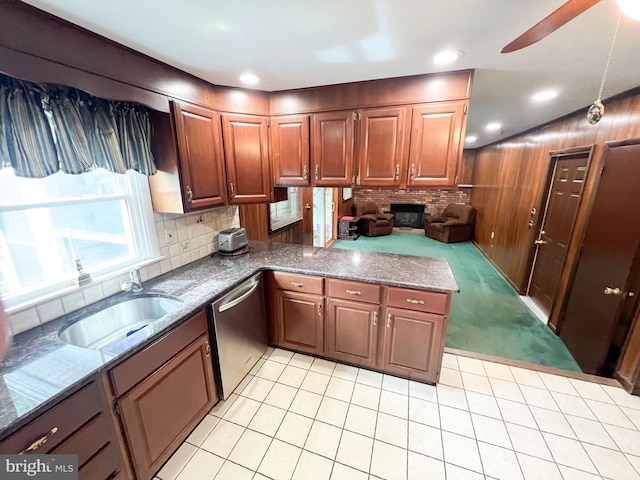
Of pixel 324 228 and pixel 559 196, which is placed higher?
pixel 559 196

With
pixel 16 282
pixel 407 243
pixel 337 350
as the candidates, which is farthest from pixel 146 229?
pixel 407 243

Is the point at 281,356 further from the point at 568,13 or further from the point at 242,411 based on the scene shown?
the point at 568,13

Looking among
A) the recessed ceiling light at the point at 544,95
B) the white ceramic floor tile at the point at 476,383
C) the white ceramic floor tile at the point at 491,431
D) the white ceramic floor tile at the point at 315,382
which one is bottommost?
the white ceramic floor tile at the point at 491,431

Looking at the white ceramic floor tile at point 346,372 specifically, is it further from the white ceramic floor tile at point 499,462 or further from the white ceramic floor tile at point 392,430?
the white ceramic floor tile at point 499,462

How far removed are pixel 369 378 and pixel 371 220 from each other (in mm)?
5164

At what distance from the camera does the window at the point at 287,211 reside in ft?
10.8

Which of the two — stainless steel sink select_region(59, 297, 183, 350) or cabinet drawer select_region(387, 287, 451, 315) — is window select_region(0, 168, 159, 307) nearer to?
stainless steel sink select_region(59, 297, 183, 350)

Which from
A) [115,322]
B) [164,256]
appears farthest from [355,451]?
[164,256]

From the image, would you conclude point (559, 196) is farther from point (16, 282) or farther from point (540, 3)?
point (16, 282)

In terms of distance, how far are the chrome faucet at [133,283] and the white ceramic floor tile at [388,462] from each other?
180cm

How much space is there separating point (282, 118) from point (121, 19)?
1206 mm

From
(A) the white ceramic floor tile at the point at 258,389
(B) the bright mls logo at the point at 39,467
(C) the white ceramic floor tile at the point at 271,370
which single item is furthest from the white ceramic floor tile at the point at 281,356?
(B) the bright mls logo at the point at 39,467

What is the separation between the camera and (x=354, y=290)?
6.33ft

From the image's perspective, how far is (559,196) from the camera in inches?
114
